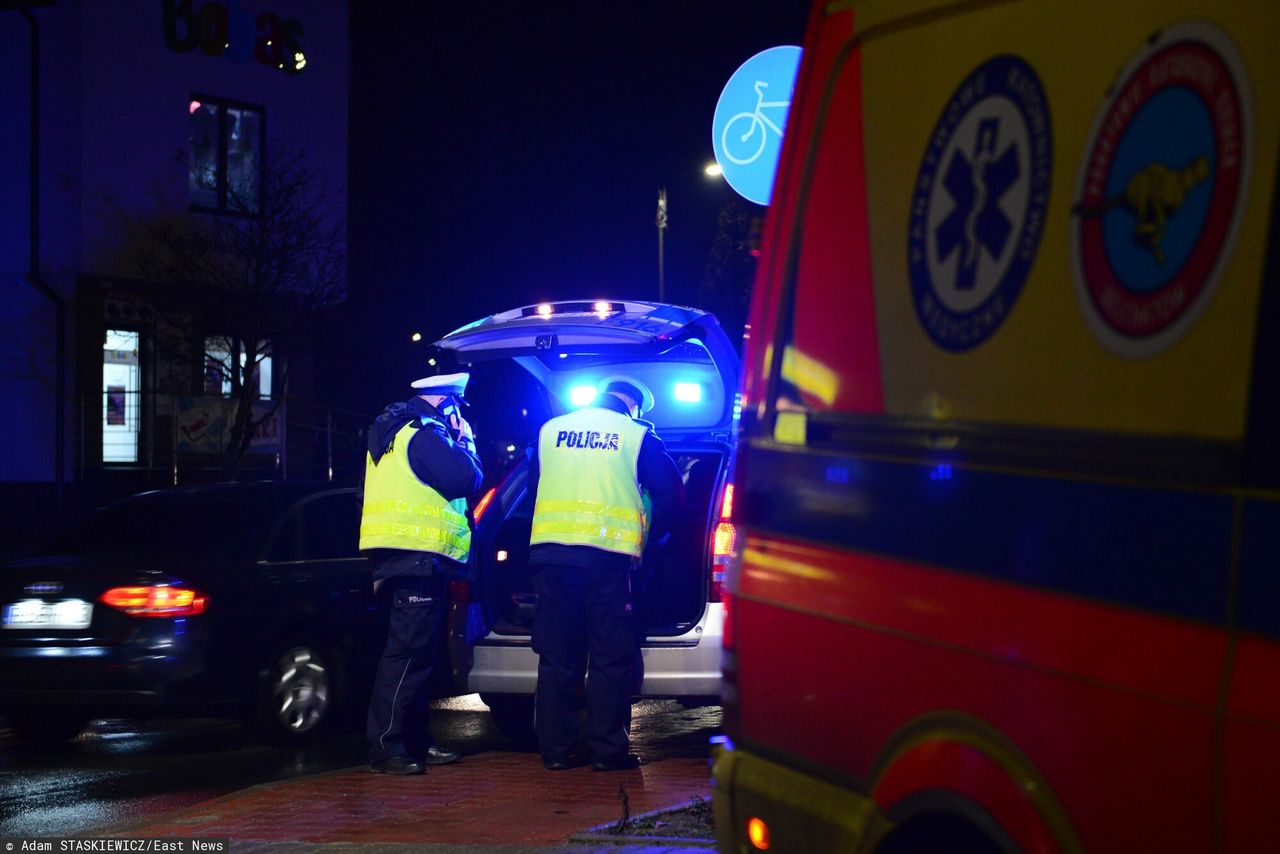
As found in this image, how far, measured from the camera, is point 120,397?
79.9ft

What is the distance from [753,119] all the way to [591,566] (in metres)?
3.49

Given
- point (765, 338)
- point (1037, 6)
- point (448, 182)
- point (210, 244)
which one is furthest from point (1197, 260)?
point (448, 182)

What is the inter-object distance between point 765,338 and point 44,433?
21484 millimetres

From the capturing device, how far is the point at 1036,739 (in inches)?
114

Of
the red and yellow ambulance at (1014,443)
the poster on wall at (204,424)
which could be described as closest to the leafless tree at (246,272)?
the poster on wall at (204,424)

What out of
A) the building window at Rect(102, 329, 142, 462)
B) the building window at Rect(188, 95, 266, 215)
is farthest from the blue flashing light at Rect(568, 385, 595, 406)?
the building window at Rect(188, 95, 266, 215)

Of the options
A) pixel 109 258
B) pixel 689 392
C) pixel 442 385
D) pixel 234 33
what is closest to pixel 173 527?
pixel 442 385

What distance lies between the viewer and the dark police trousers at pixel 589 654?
25.6 feet

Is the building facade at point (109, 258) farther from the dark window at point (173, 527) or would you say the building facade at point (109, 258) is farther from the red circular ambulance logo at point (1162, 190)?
the red circular ambulance logo at point (1162, 190)

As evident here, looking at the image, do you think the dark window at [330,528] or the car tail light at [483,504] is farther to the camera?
the dark window at [330,528]

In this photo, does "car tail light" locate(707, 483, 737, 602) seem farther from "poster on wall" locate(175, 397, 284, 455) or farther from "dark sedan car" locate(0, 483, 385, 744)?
"poster on wall" locate(175, 397, 284, 455)

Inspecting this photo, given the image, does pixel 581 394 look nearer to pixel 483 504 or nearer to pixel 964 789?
pixel 483 504

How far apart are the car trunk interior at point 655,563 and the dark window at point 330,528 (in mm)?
1015

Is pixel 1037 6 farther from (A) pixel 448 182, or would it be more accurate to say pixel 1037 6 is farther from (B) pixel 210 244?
(A) pixel 448 182
